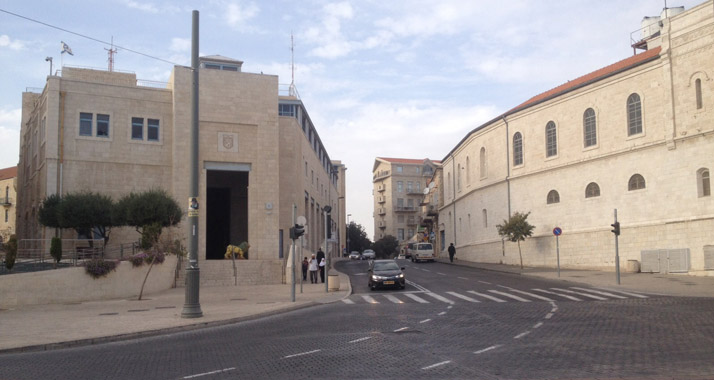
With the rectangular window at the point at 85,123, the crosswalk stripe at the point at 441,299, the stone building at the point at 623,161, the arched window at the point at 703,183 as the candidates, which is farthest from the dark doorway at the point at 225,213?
the arched window at the point at 703,183

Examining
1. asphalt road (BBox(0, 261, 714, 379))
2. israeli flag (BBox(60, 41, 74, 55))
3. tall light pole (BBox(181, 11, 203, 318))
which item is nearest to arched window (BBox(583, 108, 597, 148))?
asphalt road (BBox(0, 261, 714, 379))

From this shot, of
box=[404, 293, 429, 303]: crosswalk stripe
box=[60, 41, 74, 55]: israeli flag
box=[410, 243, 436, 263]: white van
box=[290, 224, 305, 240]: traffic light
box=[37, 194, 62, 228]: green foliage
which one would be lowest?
box=[404, 293, 429, 303]: crosswalk stripe

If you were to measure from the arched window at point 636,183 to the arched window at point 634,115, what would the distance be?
8.75 feet

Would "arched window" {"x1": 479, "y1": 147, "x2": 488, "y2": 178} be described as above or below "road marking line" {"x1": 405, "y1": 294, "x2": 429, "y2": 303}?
above

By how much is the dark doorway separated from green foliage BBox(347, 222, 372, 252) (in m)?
67.3

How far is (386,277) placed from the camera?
92.2 ft

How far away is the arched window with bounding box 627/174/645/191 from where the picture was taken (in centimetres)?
3481

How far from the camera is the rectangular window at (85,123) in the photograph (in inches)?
1435

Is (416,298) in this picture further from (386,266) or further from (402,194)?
(402,194)

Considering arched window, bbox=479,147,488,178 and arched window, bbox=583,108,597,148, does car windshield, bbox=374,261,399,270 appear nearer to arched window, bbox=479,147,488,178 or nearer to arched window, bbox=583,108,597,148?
arched window, bbox=583,108,597,148

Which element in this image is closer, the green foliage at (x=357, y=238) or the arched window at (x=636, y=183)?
the arched window at (x=636, y=183)

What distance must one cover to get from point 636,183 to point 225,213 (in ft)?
98.9

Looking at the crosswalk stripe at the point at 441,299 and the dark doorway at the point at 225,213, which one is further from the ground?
the dark doorway at the point at 225,213

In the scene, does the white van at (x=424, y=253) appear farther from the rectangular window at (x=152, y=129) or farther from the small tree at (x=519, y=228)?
the rectangular window at (x=152, y=129)
